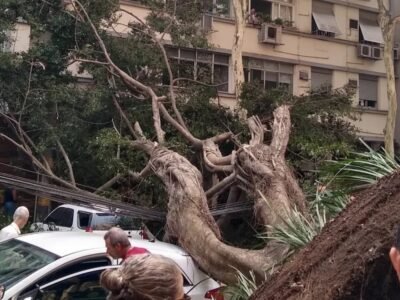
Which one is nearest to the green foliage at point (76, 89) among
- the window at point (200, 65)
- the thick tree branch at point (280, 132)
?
the window at point (200, 65)

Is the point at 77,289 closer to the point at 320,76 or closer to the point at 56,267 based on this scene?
the point at 56,267

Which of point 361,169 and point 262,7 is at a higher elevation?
point 262,7

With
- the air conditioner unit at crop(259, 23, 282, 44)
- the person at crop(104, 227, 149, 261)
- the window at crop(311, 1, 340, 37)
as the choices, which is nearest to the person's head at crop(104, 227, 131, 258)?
the person at crop(104, 227, 149, 261)

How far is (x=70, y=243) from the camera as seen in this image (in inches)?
243

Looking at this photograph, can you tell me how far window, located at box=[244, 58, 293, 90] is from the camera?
78.0 feet

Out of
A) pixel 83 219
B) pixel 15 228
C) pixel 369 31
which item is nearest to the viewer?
pixel 15 228

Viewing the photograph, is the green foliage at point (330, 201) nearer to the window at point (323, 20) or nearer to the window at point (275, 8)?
the window at point (275, 8)

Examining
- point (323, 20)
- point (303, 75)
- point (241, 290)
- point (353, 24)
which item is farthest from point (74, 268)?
point (353, 24)

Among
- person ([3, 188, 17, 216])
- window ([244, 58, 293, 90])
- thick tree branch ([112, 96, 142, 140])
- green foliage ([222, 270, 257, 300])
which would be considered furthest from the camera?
window ([244, 58, 293, 90])

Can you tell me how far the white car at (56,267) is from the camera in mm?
5555

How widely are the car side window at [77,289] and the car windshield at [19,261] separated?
243 millimetres

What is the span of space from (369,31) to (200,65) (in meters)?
11.9

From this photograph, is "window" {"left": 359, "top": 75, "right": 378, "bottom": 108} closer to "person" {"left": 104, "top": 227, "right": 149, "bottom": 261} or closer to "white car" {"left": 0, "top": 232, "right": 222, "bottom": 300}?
"white car" {"left": 0, "top": 232, "right": 222, "bottom": 300}

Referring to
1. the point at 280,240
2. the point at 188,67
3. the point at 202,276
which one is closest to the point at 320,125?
the point at 188,67
